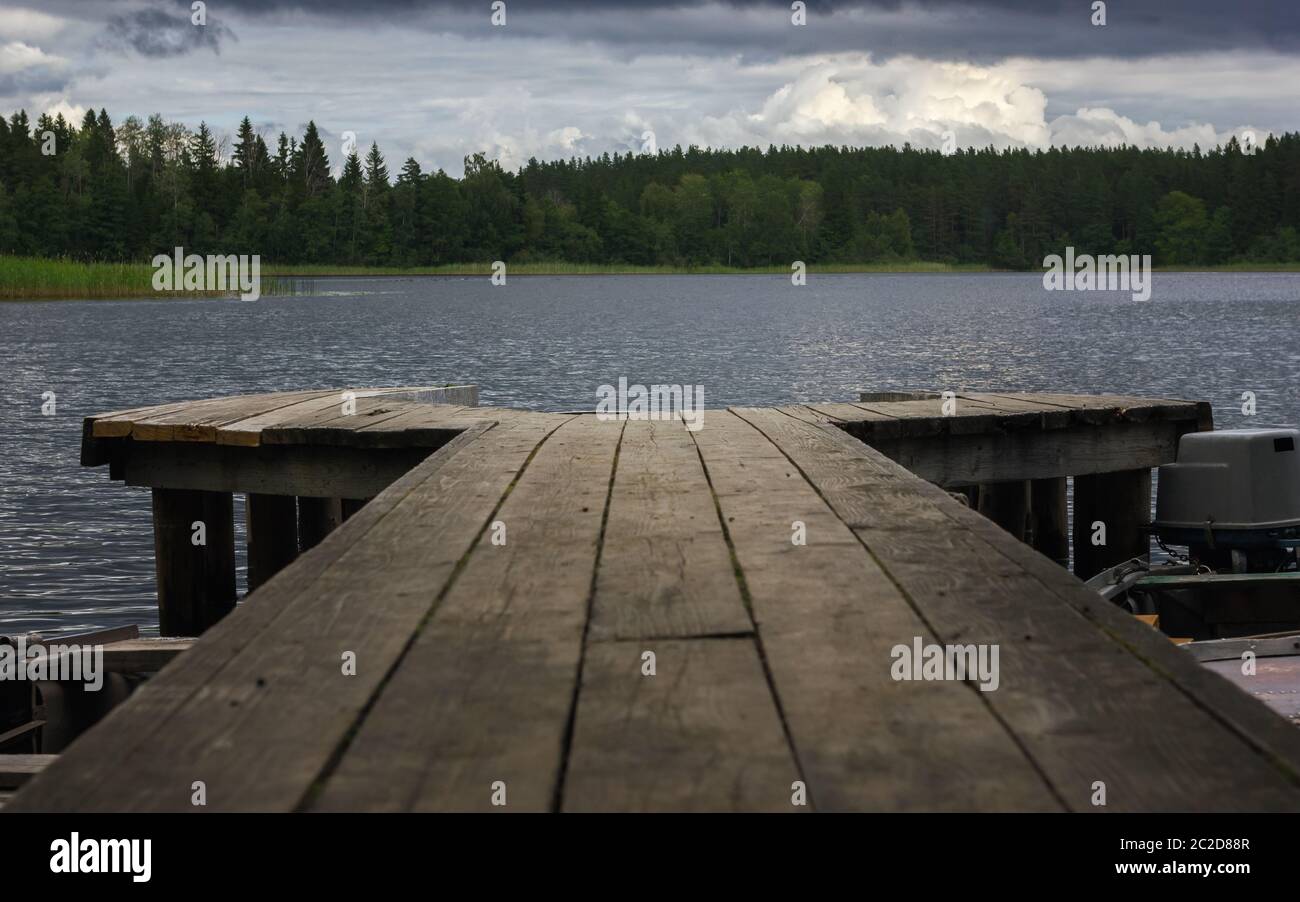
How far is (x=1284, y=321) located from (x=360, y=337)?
44422mm

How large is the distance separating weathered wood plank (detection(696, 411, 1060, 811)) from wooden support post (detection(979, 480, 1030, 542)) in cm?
689

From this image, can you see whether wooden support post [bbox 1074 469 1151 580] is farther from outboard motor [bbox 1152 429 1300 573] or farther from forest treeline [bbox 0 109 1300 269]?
forest treeline [bbox 0 109 1300 269]

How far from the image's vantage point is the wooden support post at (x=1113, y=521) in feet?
32.8

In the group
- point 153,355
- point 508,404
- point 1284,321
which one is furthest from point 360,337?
point 1284,321

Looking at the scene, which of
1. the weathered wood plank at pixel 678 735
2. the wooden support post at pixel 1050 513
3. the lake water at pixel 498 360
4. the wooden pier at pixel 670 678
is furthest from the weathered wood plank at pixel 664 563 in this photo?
the lake water at pixel 498 360

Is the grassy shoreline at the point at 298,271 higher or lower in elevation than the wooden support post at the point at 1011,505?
higher

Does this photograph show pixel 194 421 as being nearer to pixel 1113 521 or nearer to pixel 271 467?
pixel 271 467

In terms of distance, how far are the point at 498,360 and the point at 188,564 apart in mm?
32524

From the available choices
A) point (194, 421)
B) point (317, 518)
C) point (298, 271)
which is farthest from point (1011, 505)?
point (298, 271)

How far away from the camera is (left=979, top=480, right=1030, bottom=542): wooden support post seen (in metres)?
10.6

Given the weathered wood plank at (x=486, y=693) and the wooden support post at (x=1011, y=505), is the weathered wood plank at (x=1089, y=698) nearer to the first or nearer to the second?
the weathered wood plank at (x=486, y=693)

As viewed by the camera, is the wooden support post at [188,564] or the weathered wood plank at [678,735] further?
the wooden support post at [188,564]

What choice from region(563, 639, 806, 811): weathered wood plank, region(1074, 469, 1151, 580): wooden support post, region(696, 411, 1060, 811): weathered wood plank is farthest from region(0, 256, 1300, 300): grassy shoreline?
region(563, 639, 806, 811): weathered wood plank

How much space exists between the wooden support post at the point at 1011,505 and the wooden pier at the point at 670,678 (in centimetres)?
533
